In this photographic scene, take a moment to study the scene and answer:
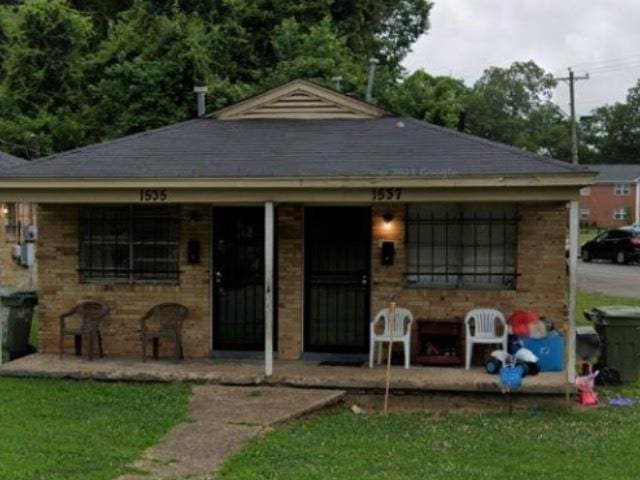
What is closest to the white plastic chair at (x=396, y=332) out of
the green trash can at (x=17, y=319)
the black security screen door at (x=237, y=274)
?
the black security screen door at (x=237, y=274)

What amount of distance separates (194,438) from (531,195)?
4501 millimetres

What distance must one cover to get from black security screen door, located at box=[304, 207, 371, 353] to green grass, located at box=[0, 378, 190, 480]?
2.21 meters

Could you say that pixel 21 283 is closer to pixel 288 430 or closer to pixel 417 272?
pixel 417 272

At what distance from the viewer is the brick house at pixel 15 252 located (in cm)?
1814

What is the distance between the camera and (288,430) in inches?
311

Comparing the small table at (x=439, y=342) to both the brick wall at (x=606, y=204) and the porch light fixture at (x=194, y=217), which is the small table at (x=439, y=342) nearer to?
the porch light fixture at (x=194, y=217)

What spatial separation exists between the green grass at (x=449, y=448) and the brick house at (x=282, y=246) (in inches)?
84.4

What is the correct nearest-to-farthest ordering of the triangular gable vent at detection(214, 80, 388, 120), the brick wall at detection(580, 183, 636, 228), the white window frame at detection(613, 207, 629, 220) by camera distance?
the triangular gable vent at detection(214, 80, 388, 120), the brick wall at detection(580, 183, 636, 228), the white window frame at detection(613, 207, 629, 220)

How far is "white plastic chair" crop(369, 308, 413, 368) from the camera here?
33.5ft

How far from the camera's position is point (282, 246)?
35.6ft

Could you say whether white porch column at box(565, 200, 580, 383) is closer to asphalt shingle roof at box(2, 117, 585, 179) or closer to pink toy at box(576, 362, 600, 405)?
pink toy at box(576, 362, 600, 405)

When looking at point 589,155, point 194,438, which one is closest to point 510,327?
point 194,438

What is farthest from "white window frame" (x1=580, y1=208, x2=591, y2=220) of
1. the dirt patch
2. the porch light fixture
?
the dirt patch

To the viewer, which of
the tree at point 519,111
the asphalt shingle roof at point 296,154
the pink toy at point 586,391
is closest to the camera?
the pink toy at point 586,391
